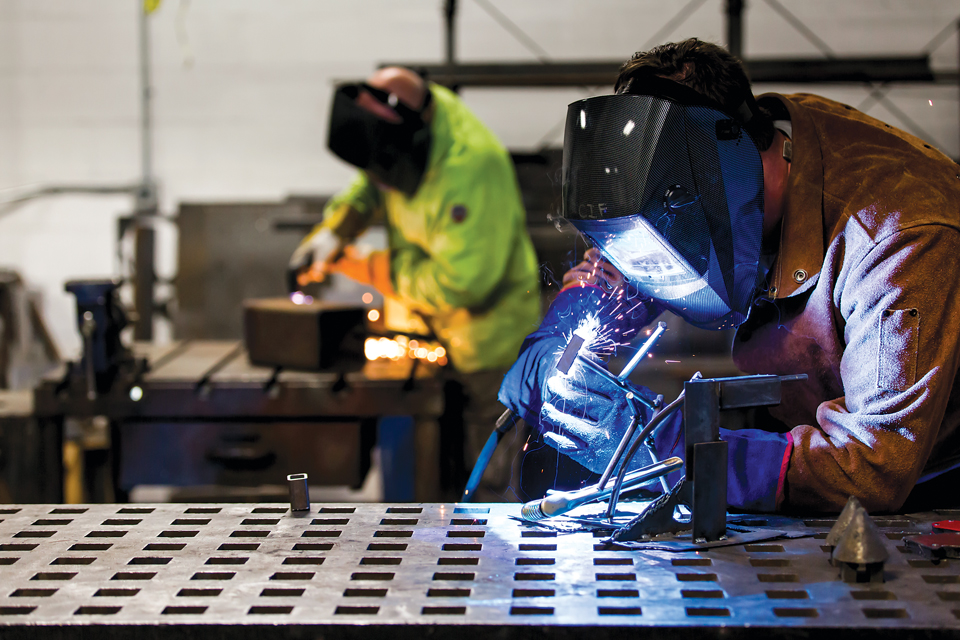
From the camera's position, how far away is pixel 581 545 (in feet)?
3.16

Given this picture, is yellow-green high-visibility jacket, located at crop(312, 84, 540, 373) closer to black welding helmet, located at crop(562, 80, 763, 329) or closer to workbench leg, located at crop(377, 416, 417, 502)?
workbench leg, located at crop(377, 416, 417, 502)

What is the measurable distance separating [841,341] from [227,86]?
3.77 meters

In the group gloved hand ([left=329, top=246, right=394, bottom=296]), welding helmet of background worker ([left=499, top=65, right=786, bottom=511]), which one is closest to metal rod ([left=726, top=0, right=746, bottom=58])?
gloved hand ([left=329, top=246, right=394, bottom=296])

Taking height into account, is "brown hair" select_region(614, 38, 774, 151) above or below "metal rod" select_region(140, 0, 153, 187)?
below

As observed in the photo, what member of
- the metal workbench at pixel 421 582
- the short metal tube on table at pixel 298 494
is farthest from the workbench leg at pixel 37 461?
the short metal tube on table at pixel 298 494

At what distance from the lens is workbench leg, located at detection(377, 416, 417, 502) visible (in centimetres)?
261

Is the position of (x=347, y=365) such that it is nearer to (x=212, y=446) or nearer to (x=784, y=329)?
(x=212, y=446)

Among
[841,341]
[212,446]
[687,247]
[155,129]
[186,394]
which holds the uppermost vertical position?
[155,129]

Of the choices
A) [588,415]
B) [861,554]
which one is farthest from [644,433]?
[861,554]

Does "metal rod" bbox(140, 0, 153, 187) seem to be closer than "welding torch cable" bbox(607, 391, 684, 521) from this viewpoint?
No

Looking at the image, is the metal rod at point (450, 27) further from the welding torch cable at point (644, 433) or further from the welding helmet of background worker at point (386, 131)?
the welding torch cable at point (644, 433)

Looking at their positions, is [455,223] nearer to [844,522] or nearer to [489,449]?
[489,449]

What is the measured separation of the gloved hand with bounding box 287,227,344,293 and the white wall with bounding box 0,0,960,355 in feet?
3.98

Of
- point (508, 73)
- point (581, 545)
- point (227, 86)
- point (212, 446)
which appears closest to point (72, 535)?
point (581, 545)
